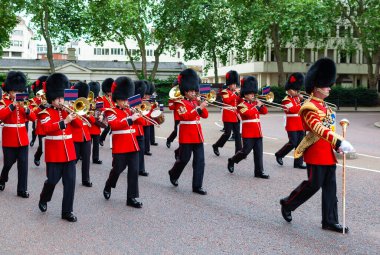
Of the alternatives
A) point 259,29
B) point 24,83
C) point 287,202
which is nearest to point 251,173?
point 287,202

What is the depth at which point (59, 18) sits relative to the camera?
132 feet

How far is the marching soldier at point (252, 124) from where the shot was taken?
32.0ft

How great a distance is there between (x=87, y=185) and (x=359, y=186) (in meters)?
4.45

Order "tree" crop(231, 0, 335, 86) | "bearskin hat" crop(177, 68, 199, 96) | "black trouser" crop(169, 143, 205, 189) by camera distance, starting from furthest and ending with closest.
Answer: "tree" crop(231, 0, 335, 86), "bearskin hat" crop(177, 68, 199, 96), "black trouser" crop(169, 143, 205, 189)

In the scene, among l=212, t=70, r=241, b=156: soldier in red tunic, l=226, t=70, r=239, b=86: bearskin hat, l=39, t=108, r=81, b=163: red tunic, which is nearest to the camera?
l=39, t=108, r=81, b=163: red tunic

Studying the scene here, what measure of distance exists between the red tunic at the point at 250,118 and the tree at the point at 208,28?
28.7 m

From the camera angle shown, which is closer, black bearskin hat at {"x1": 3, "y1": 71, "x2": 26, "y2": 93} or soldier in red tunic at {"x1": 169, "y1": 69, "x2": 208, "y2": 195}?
soldier in red tunic at {"x1": 169, "y1": 69, "x2": 208, "y2": 195}

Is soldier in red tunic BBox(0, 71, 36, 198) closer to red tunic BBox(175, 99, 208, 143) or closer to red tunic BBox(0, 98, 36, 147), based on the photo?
red tunic BBox(0, 98, 36, 147)

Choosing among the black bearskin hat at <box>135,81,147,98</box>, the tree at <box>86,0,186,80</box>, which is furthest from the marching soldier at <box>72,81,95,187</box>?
the tree at <box>86,0,186,80</box>

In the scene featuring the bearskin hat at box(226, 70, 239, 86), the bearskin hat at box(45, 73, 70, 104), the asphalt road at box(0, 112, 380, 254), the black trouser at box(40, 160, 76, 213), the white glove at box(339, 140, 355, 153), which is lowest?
the asphalt road at box(0, 112, 380, 254)

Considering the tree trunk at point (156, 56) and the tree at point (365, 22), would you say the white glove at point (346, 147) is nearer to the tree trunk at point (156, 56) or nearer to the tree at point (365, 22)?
the tree at point (365, 22)

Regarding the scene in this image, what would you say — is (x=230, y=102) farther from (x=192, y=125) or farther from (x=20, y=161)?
(x=20, y=161)

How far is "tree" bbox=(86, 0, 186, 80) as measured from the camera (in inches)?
1453

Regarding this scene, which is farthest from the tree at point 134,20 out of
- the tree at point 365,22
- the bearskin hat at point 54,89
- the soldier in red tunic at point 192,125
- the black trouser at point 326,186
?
the black trouser at point 326,186
